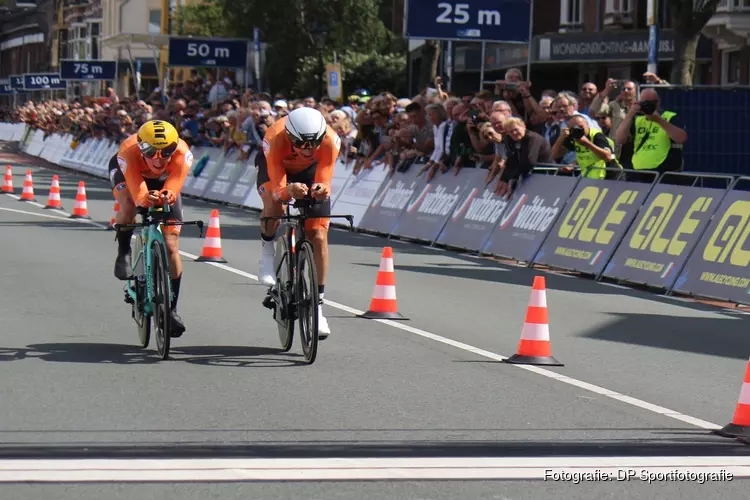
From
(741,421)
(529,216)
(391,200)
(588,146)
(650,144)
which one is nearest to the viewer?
(741,421)

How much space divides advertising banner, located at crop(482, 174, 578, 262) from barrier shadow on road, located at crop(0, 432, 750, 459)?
10825mm

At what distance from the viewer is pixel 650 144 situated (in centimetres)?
1766

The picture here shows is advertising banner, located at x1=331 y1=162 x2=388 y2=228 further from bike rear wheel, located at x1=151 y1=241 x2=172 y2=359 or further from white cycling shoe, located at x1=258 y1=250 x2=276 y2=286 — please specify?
bike rear wheel, located at x1=151 y1=241 x2=172 y2=359

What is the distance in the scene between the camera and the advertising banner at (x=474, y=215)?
20.2 m

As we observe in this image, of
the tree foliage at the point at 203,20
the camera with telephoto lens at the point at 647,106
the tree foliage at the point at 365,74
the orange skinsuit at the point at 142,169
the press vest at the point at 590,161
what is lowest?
the press vest at the point at 590,161

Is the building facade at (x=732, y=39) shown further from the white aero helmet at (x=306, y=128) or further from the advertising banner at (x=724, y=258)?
the white aero helmet at (x=306, y=128)

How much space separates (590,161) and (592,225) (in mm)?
1112

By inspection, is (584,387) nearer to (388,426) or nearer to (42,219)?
(388,426)

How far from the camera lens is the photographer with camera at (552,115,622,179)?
713 inches

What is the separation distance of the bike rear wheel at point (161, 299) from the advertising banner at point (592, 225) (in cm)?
758

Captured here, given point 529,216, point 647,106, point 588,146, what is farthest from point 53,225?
point 647,106

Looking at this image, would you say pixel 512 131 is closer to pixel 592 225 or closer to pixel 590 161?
pixel 590 161

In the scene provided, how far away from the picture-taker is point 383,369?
10430 mm

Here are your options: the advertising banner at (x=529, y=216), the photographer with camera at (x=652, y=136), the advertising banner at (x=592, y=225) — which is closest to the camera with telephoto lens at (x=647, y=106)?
the photographer with camera at (x=652, y=136)
